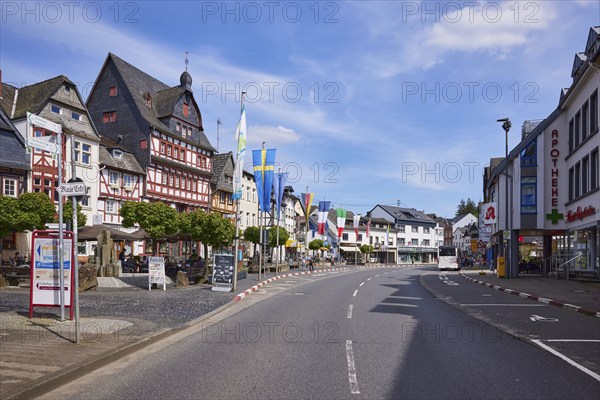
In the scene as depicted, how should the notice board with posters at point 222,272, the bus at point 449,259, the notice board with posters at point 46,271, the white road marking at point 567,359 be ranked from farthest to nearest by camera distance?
1. the bus at point 449,259
2. the notice board with posters at point 222,272
3. the notice board with posters at point 46,271
4. the white road marking at point 567,359

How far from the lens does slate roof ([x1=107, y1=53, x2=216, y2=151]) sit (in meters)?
49.2

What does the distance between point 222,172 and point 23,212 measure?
34.2 metres

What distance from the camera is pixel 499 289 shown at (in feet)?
83.0

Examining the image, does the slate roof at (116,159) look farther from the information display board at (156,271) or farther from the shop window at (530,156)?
the shop window at (530,156)

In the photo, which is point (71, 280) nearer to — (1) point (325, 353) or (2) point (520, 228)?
(1) point (325, 353)

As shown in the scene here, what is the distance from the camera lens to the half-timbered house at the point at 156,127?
48062mm

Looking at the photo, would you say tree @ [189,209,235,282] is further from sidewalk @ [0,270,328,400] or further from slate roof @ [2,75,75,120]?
slate roof @ [2,75,75,120]

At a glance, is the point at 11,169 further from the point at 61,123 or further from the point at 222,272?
the point at 222,272

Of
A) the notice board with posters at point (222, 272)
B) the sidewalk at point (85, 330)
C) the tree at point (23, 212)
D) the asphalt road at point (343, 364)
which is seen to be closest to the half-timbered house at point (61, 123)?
the tree at point (23, 212)

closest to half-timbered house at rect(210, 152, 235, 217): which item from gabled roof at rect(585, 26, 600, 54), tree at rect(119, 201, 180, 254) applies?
tree at rect(119, 201, 180, 254)

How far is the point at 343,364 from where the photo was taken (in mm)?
8039

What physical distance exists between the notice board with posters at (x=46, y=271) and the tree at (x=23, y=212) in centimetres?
1507

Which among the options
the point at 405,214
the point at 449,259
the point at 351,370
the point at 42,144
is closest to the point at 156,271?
the point at 42,144

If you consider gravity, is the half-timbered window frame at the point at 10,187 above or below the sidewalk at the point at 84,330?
above
